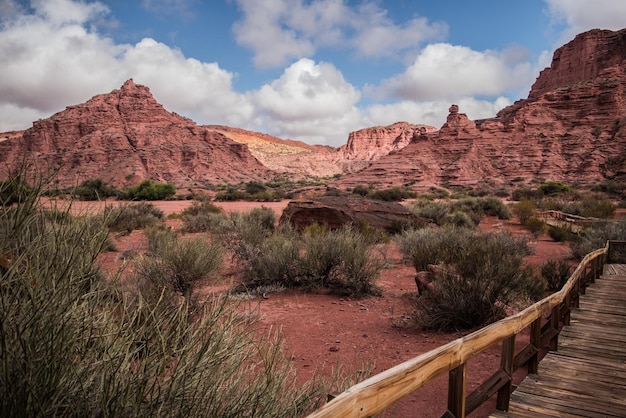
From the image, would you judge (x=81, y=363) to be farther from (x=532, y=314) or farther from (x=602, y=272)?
(x=602, y=272)

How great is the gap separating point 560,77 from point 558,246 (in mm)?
83677

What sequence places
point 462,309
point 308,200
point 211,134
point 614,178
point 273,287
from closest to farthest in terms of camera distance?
point 462,309
point 273,287
point 308,200
point 614,178
point 211,134

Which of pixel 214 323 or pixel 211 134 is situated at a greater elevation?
pixel 211 134

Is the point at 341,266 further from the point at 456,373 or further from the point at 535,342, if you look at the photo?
the point at 456,373

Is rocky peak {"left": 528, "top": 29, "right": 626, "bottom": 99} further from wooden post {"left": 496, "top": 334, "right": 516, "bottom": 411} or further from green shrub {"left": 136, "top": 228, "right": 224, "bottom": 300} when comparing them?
wooden post {"left": 496, "top": 334, "right": 516, "bottom": 411}

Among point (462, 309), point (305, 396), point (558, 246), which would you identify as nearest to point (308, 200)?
point (558, 246)

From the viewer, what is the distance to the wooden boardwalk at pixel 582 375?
3.07 m

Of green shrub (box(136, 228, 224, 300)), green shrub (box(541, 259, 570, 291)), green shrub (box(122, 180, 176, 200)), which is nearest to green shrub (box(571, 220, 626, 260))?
green shrub (box(541, 259, 570, 291))

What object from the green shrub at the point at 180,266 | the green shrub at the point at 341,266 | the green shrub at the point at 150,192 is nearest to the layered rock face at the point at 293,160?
the green shrub at the point at 150,192

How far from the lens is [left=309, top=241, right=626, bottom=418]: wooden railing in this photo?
57.6 inches

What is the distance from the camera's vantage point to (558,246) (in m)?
13.1

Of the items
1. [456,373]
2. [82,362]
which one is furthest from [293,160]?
[82,362]

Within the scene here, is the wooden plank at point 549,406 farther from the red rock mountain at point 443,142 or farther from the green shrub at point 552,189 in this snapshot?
the red rock mountain at point 443,142

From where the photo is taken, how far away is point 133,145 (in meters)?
65.2
